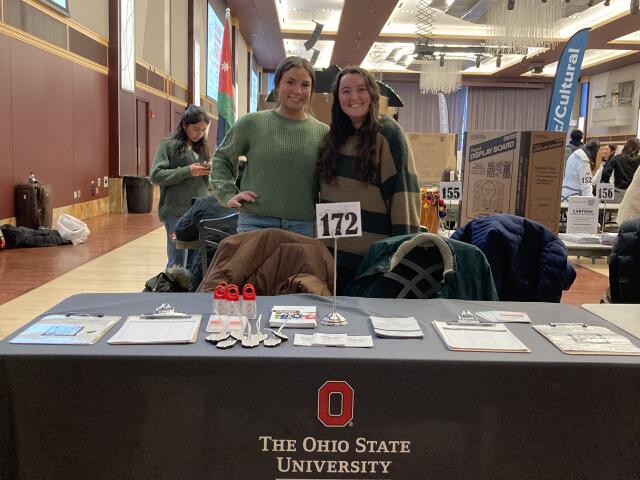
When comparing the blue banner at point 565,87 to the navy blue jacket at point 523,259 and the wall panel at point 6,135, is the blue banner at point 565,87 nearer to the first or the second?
the navy blue jacket at point 523,259

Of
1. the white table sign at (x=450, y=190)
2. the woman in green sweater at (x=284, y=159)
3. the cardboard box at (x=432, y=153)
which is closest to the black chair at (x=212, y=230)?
the woman in green sweater at (x=284, y=159)

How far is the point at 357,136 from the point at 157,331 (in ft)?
3.84

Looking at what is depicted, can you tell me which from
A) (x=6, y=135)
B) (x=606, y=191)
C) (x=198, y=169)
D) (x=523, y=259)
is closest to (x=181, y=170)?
(x=198, y=169)

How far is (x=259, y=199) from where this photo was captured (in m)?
2.30

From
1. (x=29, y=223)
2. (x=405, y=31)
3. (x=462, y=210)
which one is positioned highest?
(x=405, y=31)

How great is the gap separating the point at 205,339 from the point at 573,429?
2.51ft

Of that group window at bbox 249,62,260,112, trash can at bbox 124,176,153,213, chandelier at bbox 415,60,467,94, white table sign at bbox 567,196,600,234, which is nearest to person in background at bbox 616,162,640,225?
white table sign at bbox 567,196,600,234

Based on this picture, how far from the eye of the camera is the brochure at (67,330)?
48.8 inches

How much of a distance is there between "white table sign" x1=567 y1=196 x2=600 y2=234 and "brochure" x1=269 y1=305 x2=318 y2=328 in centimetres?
259

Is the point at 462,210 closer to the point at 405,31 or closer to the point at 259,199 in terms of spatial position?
the point at 259,199

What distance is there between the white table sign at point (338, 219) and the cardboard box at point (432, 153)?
12.9ft

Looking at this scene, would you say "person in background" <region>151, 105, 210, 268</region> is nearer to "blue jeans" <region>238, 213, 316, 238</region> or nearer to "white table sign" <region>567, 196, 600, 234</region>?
"blue jeans" <region>238, 213, 316, 238</region>

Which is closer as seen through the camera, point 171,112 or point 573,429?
point 573,429

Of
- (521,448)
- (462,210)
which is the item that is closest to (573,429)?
(521,448)
